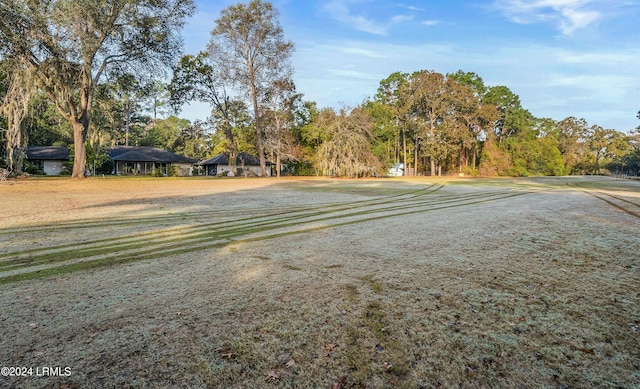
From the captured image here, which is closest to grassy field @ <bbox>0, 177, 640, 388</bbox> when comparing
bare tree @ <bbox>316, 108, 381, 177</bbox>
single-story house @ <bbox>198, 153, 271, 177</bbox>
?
bare tree @ <bbox>316, 108, 381, 177</bbox>

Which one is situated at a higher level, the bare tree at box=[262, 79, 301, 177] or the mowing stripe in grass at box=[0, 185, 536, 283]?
the bare tree at box=[262, 79, 301, 177]

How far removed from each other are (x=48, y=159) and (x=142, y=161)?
1016cm

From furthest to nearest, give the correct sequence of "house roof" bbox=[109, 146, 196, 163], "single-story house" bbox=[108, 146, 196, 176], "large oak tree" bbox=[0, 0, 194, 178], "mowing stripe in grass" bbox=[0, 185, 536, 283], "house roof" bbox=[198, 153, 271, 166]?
"house roof" bbox=[198, 153, 271, 166] < "single-story house" bbox=[108, 146, 196, 176] < "house roof" bbox=[109, 146, 196, 163] < "large oak tree" bbox=[0, 0, 194, 178] < "mowing stripe in grass" bbox=[0, 185, 536, 283]

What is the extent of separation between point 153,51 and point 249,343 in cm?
2754

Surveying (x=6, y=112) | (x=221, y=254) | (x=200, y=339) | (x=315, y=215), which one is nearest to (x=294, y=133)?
(x=6, y=112)

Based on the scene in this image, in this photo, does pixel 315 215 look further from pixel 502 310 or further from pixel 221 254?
pixel 502 310

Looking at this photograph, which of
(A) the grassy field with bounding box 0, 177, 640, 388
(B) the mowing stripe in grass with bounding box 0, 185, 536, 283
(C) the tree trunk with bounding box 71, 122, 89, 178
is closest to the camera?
(A) the grassy field with bounding box 0, 177, 640, 388

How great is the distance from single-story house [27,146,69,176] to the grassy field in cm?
4281

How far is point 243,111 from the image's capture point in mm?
43656

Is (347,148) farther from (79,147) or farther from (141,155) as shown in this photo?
(141,155)

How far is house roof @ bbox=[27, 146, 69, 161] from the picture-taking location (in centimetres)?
4012

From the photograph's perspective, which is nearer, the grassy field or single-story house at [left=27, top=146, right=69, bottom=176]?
the grassy field

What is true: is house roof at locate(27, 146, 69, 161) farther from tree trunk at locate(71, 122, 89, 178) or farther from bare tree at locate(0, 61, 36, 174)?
bare tree at locate(0, 61, 36, 174)

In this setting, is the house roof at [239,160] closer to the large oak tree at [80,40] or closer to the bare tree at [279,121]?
the bare tree at [279,121]
